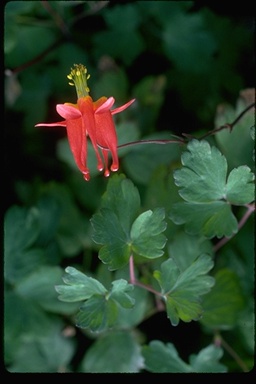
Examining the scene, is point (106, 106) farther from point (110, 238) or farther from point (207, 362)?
point (207, 362)

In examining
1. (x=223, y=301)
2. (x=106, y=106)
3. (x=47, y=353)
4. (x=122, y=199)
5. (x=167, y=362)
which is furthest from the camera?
(x=47, y=353)

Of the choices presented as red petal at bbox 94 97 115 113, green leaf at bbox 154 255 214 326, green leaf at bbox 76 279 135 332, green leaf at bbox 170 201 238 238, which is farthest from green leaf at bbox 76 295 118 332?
red petal at bbox 94 97 115 113

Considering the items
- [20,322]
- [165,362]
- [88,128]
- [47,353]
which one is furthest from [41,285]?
[88,128]

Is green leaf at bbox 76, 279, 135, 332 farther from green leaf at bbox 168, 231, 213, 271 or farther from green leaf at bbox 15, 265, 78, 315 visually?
green leaf at bbox 15, 265, 78, 315

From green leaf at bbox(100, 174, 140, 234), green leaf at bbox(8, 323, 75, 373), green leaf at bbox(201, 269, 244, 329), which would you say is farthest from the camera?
green leaf at bbox(8, 323, 75, 373)

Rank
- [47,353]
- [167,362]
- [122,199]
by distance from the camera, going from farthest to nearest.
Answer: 1. [47,353]
2. [167,362]
3. [122,199]

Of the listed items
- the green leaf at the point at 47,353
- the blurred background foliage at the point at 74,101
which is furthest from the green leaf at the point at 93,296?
the green leaf at the point at 47,353

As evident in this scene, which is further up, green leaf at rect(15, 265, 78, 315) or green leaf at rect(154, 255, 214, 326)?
green leaf at rect(154, 255, 214, 326)
